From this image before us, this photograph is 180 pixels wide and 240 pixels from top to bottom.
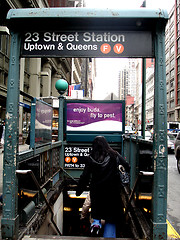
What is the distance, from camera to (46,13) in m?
3.01

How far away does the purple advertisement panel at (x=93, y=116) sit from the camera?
6.60m

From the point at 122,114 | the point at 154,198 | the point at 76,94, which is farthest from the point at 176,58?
the point at 154,198

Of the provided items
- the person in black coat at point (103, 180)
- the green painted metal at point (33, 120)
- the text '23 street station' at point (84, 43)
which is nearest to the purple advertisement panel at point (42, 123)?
the green painted metal at point (33, 120)

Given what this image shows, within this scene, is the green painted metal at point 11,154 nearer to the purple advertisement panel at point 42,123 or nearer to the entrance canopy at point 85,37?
the entrance canopy at point 85,37

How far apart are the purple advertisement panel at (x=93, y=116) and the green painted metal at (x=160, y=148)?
3535 millimetres

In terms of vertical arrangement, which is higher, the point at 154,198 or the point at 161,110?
the point at 161,110

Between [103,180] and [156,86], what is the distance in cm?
163

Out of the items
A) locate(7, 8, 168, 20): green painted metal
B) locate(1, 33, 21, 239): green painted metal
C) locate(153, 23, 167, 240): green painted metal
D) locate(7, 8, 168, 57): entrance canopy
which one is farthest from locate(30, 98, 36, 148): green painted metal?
locate(153, 23, 167, 240): green painted metal

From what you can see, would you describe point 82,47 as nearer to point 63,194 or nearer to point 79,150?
point 79,150

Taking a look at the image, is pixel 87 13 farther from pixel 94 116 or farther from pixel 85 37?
pixel 94 116

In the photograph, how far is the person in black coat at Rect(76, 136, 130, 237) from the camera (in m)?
3.38

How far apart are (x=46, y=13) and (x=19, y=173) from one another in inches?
89.2

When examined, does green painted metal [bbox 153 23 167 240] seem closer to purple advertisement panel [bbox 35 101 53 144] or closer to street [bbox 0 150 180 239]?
street [bbox 0 150 180 239]

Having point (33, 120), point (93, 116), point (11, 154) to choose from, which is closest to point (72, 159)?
point (93, 116)
